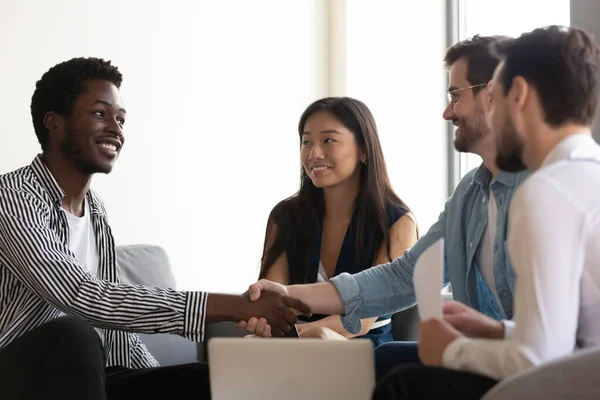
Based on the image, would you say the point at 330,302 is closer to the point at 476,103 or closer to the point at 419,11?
the point at 476,103

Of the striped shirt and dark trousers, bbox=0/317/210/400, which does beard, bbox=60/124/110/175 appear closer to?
the striped shirt

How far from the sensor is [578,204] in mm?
1317

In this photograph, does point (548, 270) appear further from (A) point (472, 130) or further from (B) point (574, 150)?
(A) point (472, 130)

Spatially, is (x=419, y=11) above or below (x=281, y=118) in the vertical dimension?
above

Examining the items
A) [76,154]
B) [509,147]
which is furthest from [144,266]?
[509,147]

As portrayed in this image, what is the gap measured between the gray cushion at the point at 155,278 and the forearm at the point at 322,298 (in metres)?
0.76

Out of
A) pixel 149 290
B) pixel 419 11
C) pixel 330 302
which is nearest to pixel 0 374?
pixel 149 290

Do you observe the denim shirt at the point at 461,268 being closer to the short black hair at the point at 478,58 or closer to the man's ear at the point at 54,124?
the short black hair at the point at 478,58

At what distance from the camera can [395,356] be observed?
2.12 meters

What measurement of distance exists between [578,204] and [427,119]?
320cm

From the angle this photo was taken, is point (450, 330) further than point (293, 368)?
No

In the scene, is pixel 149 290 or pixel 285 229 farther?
pixel 285 229

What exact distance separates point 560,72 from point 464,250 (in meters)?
0.86

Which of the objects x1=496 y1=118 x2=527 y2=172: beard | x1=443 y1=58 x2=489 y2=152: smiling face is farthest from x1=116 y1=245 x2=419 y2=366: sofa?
x1=496 y1=118 x2=527 y2=172: beard
